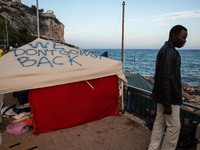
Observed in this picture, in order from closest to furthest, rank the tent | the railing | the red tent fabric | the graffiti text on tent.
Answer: the tent
the red tent fabric
the graffiti text on tent
the railing

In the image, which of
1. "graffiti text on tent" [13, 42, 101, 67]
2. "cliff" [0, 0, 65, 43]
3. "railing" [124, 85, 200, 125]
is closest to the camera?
"graffiti text on tent" [13, 42, 101, 67]

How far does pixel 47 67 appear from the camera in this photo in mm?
5008

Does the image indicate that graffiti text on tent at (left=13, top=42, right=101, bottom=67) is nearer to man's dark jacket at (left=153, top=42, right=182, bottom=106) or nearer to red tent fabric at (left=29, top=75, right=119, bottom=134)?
red tent fabric at (left=29, top=75, right=119, bottom=134)

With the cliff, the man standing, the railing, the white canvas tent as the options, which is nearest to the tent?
the white canvas tent

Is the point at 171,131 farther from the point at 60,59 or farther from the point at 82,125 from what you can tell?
the point at 60,59

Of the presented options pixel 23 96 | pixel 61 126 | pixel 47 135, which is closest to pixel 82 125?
pixel 61 126

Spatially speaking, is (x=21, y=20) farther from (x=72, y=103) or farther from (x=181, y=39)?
(x=181, y=39)

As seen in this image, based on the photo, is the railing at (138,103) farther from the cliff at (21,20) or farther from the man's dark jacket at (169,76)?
the cliff at (21,20)

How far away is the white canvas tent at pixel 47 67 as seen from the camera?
455 centimetres

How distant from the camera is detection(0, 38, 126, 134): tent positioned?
472cm

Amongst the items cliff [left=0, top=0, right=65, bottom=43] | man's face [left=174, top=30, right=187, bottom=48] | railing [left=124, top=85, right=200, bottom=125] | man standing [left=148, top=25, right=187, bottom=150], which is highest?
cliff [left=0, top=0, right=65, bottom=43]

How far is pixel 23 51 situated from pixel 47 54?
75 centimetres

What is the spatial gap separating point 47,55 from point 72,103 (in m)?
1.61

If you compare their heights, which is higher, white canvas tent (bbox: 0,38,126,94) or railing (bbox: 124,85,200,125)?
white canvas tent (bbox: 0,38,126,94)
